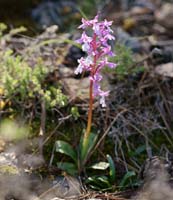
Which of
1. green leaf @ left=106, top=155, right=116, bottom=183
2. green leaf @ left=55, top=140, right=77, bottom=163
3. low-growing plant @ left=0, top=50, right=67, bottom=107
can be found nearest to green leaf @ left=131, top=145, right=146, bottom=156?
green leaf @ left=106, top=155, right=116, bottom=183

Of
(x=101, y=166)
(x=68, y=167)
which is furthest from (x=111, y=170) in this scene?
(x=68, y=167)

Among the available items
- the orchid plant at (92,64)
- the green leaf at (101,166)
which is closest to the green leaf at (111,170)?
the green leaf at (101,166)

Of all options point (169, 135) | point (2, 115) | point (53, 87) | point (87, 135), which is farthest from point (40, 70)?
point (169, 135)

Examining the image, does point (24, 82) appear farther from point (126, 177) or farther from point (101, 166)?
point (126, 177)

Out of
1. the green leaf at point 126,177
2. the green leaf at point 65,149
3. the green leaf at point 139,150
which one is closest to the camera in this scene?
the green leaf at point 126,177

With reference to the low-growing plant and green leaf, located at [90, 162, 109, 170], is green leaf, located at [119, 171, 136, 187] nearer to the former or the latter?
green leaf, located at [90, 162, 109, 170]

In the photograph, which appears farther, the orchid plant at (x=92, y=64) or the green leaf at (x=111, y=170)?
the green leaf at (x=111, y=170)

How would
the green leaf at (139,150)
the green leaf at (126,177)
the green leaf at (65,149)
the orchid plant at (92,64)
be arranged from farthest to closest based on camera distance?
the green leaf at (139,150), the green leaf at (65,149), the green leaf at (126,177), the orchid plant at (92,64)

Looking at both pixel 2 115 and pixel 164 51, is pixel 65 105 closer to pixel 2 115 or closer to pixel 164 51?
pixel 2 115

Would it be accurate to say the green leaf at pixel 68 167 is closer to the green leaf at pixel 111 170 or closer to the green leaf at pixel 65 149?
the green leaf at pixel 65 149
